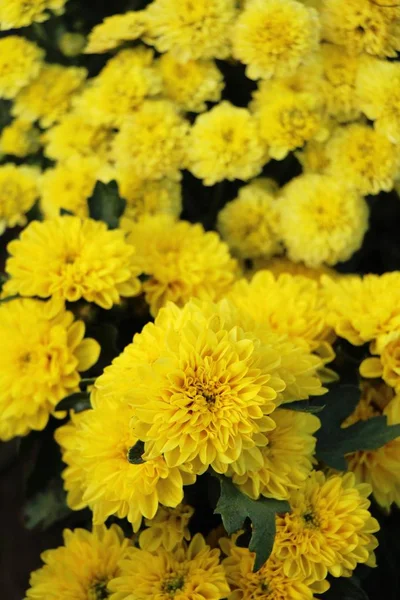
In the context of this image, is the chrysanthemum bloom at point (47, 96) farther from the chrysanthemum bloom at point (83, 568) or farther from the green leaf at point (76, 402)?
the chrysanthemum bloom at point (83, 568)

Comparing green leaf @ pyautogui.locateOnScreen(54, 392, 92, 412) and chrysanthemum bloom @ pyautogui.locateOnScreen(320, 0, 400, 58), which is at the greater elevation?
chrysanthemum bloom @ pyautogui.locateOnScreen(320, 0, 400, 58)

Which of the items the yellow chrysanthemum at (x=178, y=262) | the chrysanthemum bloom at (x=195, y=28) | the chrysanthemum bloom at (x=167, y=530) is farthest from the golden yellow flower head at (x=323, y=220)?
the chrysanthemum bloom at (x=167, y=530)

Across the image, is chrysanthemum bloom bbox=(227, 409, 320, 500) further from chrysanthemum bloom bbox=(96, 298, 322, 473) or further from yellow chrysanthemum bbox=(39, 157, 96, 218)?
yellow chrysanthemum bbox=(39, 157, 96, 218)

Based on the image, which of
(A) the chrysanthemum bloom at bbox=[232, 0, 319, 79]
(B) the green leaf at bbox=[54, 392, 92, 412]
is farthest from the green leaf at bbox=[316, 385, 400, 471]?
(A) the chrysanthemum bloom at bbox=[232, 0, 319, 79]

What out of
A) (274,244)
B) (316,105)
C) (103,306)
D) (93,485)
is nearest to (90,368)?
(103,306)

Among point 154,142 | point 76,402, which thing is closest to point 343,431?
point 76,402

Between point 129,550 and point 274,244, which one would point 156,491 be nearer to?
point 129,550

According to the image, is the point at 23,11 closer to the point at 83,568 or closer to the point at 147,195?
the point at 147,195
